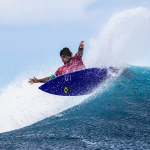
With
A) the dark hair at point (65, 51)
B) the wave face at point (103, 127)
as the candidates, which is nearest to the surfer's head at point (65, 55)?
the dark hair at point (65, 51)

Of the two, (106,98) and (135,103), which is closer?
(135,103)

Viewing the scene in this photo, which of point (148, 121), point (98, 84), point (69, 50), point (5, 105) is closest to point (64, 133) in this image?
point (148, 121)

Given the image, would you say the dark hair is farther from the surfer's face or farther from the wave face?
the wave face

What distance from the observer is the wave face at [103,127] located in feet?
9.73

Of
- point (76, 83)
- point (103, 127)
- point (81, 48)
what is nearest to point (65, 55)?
point (81, 48)

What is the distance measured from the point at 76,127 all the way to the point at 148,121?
157 cm

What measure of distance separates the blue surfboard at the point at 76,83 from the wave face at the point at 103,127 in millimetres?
540

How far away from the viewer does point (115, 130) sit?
3.40 meters

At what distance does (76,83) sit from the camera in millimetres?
6195

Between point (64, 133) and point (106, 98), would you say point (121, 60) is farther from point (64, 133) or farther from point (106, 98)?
point (64, 133)

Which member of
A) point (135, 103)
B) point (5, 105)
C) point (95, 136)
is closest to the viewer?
point (95, 136)

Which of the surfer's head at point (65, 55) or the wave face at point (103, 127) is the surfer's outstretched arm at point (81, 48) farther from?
the wave face at point (103, 127)

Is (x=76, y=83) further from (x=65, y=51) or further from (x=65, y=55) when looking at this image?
(x=65, y=51)

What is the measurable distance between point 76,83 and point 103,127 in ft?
9.00
